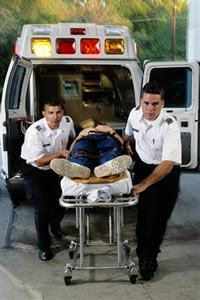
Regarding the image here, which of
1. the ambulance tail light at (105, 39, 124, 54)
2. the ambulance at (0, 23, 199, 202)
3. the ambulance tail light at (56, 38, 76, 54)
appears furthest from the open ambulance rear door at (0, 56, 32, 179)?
the ambulance tail light at (105, 39, 124, 54)

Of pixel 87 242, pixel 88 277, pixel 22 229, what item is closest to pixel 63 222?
pixel 22 229

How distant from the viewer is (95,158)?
3816 mm

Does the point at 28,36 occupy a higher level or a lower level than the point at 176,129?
higher

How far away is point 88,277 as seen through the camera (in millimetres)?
3598

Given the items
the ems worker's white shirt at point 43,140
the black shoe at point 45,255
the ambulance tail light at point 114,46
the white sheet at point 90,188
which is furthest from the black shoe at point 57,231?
the ambulance tail light at point 114,46

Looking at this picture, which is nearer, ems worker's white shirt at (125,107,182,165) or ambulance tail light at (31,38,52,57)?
ems worker's white shirt at (125,107,182,165)

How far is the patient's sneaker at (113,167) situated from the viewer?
3.25 m

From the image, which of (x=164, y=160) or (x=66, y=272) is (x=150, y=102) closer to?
(x=164, y=160)

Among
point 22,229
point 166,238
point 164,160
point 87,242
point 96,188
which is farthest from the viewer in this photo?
point 22,229

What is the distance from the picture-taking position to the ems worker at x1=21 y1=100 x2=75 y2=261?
4.00m

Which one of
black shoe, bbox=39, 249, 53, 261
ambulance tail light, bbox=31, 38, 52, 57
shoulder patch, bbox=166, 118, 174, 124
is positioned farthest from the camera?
ambulance tail light, bbox=31, 38, 52, 57

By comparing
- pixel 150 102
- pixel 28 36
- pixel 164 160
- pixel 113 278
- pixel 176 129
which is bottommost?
pixel 113 278

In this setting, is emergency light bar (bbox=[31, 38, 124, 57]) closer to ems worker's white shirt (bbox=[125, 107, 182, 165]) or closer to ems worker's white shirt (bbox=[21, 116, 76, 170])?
ems worker's white shirt (bbox=[21, 116, 76, 170])

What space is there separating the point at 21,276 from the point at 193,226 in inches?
83.0
